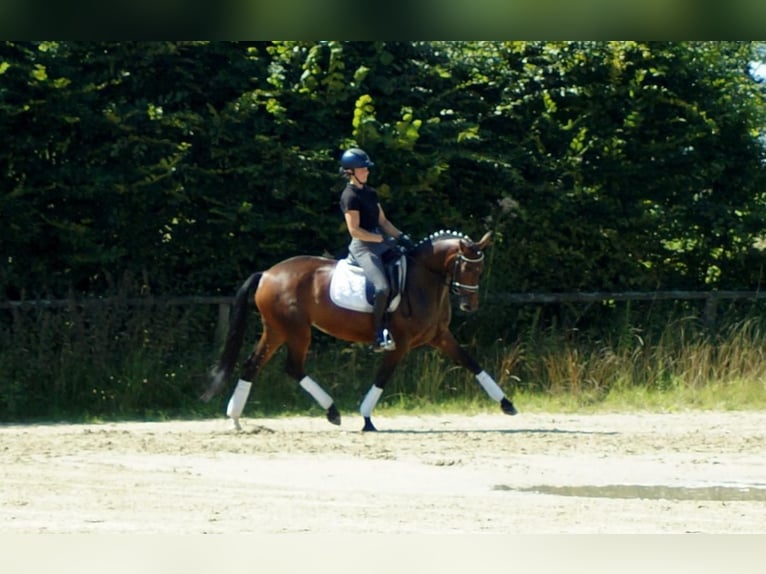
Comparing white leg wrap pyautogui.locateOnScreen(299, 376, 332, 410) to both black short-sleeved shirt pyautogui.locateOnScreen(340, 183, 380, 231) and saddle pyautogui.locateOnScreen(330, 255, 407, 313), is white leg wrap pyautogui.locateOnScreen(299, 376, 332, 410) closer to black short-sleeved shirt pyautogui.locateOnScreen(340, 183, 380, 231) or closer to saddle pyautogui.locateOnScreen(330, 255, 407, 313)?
saddle pyautogui.locateOnScreen(330, 255, 407, 313)

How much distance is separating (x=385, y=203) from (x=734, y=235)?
470cm

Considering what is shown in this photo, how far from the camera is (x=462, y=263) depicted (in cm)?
1270

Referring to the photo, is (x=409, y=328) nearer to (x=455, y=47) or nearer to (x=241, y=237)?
(x=241, y=237)

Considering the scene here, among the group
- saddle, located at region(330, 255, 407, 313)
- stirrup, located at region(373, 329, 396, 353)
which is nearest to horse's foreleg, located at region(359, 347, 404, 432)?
stirrup, located at region(373, 329, 396, 353)

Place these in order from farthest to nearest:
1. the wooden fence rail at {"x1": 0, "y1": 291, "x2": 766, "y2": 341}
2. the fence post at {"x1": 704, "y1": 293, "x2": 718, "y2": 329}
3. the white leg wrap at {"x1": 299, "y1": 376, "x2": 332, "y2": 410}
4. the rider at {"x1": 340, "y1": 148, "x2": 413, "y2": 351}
Answer: 1. the fence post at {"x1": 704, "y1": 293, "x2": 718, "y2": 329}
2. the wooden fence rail at {"x1": 0, "y1": 291, "x2": 766, "y2": 341}
3. the white leg wrap at {"x1": 299, "y1": 376, "x2": 332, "y2": 410}
4. the rider at {"x1": 340, "y1": 148, "x2": 413, "y2": 351}

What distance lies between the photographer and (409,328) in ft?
42.2

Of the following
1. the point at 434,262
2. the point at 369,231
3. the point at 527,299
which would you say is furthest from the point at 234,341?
the point at 527,299

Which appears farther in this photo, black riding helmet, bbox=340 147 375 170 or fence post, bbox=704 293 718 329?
fence post, bbox=704 293 718 329

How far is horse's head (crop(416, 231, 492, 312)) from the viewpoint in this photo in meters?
12.7

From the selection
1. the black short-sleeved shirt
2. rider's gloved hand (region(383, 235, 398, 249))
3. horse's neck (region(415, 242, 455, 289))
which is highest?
the black short-sleeved shirt

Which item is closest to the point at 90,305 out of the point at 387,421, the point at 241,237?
the point at 241,237

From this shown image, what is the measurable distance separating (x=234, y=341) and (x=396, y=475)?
3.55 m

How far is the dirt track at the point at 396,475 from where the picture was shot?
774 cm

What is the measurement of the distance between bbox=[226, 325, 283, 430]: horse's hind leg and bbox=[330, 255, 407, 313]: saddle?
814 millimetres
